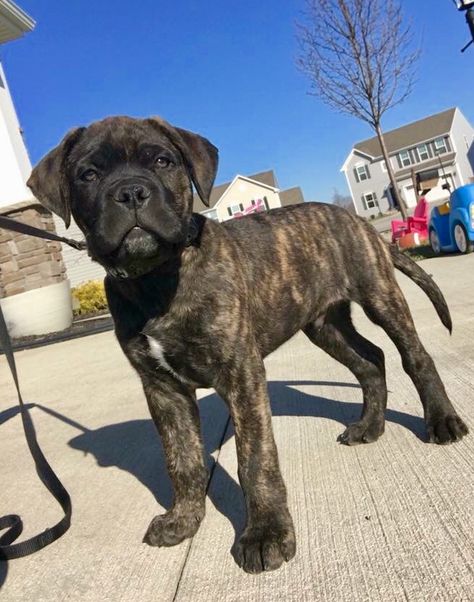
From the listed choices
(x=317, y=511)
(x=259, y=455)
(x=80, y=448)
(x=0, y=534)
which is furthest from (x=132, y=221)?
(x=80, y=448)

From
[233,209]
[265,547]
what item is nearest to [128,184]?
[265,547]

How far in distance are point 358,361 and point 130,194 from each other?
6.54 feet

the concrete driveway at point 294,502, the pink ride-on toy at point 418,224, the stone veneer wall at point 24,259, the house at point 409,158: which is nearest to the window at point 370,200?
the house at point 409,158

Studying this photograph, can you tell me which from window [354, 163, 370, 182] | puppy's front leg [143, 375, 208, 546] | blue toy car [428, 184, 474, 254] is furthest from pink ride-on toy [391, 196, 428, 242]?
window [354, 163, 370, 182]

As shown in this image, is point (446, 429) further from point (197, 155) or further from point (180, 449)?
point (197, 155)

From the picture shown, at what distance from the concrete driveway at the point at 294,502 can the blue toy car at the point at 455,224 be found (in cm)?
515

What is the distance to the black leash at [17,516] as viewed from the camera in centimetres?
268

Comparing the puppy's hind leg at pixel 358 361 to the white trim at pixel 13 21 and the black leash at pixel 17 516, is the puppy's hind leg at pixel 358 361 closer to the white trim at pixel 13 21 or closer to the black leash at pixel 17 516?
the black leash at pixel 17 516

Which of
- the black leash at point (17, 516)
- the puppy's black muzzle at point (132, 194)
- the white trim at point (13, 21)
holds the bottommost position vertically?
the black leash at point (17, 516)

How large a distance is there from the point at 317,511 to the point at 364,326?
4.52 m

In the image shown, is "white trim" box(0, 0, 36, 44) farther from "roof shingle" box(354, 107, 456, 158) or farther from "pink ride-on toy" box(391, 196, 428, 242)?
"roof shingle" box(354, 107, 456, 158)

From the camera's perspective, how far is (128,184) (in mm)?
2297

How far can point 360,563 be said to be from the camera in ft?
6.86

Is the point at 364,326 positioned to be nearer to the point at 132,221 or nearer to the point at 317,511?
the point at 317,511
